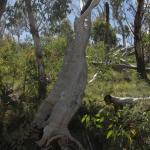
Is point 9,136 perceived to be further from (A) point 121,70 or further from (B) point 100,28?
(B) point 100,28

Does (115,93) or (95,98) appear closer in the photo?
(95,98)

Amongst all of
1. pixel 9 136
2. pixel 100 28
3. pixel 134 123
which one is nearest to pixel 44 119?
pixel 9 136

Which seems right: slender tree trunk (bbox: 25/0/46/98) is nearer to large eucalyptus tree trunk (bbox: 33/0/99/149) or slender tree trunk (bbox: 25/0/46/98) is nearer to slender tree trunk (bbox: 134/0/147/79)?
large eucalyptus tree trunk (bbox: 33/0/99/149)

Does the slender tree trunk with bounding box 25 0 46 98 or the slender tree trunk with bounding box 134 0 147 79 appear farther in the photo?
the slender tree trunk with bounding box 134 0 147 79

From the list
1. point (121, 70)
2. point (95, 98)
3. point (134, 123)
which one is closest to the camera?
point (134, 123)

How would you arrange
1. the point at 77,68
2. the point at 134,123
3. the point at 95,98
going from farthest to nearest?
1. the point at 95,98
2. the point at 77,68
3. the point at 134,123

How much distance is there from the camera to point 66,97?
9.41 m

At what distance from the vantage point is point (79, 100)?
968cm

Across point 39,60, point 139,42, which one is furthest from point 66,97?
point 139,42

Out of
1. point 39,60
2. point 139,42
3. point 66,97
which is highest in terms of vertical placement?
point 139,42

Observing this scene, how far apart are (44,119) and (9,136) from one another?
75 cm

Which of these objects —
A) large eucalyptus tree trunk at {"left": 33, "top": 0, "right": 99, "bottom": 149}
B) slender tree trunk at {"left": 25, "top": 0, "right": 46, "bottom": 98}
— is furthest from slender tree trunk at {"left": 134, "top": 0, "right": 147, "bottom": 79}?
large eucalyptus tree trunk at {"left": 33, "top": 0, "right": 99, "bottom": 149}

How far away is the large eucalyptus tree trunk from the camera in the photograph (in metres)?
9.12

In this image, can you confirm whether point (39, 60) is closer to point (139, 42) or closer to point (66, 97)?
point (66, 97)
